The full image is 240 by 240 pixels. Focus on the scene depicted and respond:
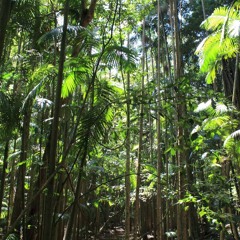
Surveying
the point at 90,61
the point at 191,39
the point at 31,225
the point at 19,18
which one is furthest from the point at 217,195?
the point at 191,39

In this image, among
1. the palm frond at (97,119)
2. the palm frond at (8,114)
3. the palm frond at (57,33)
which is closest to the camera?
the palm frond at (97,119)

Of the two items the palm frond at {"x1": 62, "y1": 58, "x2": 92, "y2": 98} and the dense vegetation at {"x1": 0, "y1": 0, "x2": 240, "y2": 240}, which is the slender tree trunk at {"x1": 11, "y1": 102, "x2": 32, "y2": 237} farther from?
the palm frond at {"x1": 62, "y1": 58, "x2": 92, "y2": 98}

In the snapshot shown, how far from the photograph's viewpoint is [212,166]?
5.15 meters

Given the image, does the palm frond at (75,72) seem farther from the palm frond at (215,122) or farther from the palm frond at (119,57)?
the palm frond at (215,122)

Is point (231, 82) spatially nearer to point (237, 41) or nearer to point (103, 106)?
point (237, 41)

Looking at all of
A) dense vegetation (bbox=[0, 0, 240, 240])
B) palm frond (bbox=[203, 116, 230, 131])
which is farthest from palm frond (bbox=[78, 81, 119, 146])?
palm frond (bbox=[203, 116, 230, 131])

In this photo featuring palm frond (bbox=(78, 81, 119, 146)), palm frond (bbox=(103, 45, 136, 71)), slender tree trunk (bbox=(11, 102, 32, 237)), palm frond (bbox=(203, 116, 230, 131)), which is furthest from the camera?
palm frond (bbox=(203, 116, 230, 131))

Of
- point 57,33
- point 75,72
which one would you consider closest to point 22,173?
point 75,72

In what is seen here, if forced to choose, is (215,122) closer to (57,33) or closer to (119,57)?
(119,57)

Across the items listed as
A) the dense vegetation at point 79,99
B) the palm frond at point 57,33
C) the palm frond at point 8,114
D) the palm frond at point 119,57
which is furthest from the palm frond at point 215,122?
the palm frond at point 8,114

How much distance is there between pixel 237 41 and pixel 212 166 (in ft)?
7.19

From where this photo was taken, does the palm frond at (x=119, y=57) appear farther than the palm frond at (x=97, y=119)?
Yes

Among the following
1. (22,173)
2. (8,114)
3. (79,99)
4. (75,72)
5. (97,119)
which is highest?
(79,99)

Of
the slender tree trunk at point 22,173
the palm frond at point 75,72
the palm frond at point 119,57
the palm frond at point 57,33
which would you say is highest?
the palm frond at point 57,33
